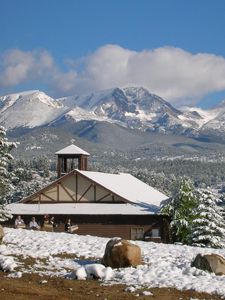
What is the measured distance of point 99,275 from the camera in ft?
56.4

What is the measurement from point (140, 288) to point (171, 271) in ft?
7.71

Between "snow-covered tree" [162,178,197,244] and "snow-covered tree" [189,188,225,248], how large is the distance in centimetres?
98

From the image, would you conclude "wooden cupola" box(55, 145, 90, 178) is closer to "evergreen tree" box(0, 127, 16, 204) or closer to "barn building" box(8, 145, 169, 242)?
"barn building" box(8, 145, 169, 242)

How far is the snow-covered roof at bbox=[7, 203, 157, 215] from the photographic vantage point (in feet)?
155

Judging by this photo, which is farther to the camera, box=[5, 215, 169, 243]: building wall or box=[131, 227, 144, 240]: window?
box=[131, 227, 144, 240]: window

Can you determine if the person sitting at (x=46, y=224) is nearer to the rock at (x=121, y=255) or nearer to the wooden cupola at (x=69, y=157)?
the wooden cupola at (x=69, y=157)

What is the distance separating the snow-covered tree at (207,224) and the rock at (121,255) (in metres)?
21.2

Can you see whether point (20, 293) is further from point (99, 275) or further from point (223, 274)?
point (223, 274)

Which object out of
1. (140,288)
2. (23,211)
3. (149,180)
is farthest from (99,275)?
(149,180)

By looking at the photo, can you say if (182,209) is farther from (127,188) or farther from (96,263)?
(96,263)

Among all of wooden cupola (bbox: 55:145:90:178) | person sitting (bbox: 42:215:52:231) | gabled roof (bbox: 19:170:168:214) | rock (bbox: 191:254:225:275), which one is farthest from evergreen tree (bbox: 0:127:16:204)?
rock (bbox: 191:254:225:275)

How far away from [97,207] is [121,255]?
30.7 meters

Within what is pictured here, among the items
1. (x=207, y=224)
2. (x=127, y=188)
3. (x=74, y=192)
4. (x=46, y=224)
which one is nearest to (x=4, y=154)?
(x=46, y=224)

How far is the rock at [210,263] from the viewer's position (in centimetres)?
1798
